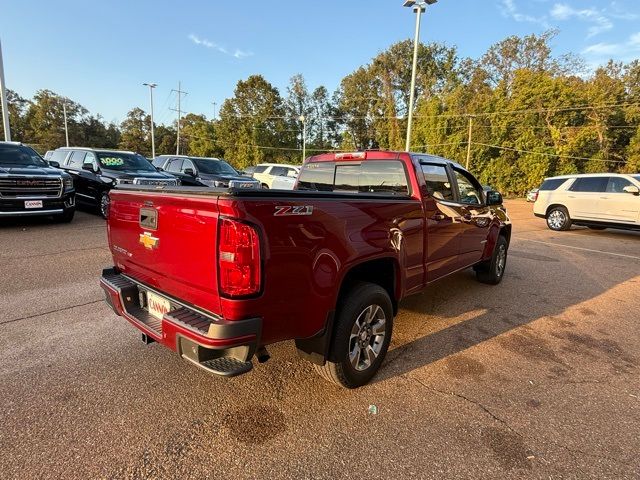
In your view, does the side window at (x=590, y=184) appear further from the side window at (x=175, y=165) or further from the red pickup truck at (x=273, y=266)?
the side window at (x=175, y=165)

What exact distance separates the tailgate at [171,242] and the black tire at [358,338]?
95 centimetres

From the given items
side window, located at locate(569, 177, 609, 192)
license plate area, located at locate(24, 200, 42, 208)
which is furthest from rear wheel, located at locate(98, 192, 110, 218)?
side window, located at locate(569, 177, 609, 192)

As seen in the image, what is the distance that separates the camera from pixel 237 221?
2010 millimetres

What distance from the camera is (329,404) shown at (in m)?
2.76

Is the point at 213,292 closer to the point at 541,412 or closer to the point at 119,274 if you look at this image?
the point at 119,274

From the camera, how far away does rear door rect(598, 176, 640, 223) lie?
35.7 feet

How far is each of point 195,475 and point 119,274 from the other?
71.4 inches

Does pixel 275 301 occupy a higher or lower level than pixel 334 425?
higher

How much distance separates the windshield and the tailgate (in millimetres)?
8800

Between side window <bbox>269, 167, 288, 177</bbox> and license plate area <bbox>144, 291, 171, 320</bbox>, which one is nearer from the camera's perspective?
license plate area <bbox>144, 291, 171, 320</bbox>

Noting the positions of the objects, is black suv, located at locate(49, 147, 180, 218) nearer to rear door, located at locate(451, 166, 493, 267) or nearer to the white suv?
rear door, located at locate(451, 166, 493, 267)

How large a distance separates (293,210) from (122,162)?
10625mm

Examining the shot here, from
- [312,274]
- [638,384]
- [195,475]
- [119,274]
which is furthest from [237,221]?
[638,384]

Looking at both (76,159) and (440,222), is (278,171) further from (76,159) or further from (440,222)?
(440,222)
